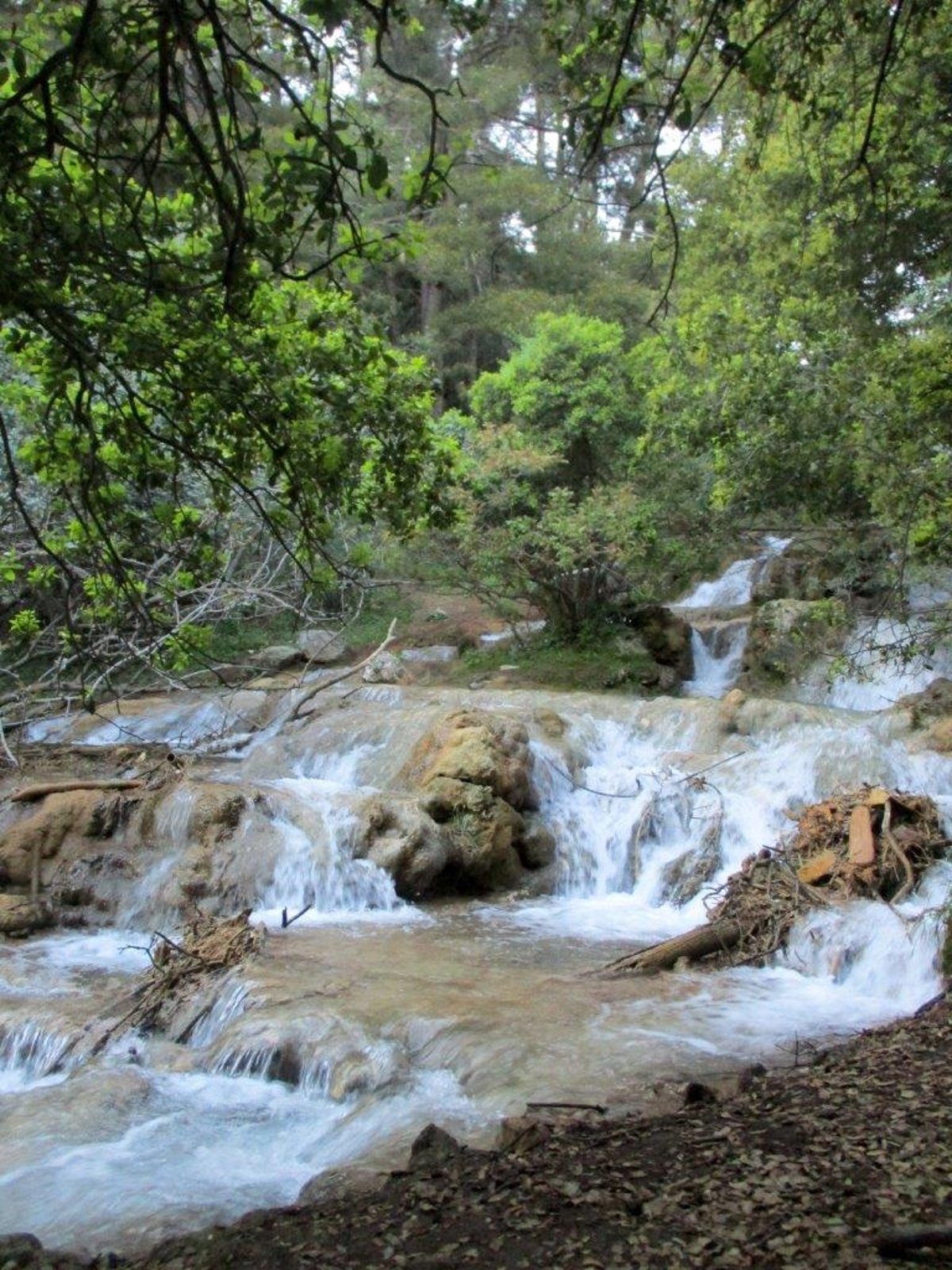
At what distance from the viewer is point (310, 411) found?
16.1 ft

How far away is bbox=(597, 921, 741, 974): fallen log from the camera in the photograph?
24.9 ft

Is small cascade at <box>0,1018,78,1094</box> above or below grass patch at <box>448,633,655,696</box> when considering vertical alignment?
below

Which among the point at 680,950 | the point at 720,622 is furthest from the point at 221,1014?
the point at 720,622

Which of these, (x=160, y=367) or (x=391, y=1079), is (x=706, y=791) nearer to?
(x=391, y=1079)

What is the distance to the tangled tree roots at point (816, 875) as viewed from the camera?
771 centimetres

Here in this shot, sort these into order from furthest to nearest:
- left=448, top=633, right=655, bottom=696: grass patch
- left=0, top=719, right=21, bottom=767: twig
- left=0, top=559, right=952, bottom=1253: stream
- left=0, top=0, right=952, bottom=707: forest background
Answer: left=448, top=633, right=655, bottom=696: grass patch < left=0, top=719, right=21, bottom=767: twig < left=0, top=559, right=952, bottom=1253: stream < left=0, top=0, right=952, bottom=707: forest background

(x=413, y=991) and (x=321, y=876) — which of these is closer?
(x=413, y=991)

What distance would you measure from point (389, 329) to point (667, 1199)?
31.8 ft

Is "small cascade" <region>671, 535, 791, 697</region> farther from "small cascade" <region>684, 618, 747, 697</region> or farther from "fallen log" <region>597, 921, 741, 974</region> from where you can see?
"fallen log" <region>597, 921, 741, 974</region>

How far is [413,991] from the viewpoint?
23.4ft

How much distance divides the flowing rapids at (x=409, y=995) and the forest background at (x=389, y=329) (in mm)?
2260

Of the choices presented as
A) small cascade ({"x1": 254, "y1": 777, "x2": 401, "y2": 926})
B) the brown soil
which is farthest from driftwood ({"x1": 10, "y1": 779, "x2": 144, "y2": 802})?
the brown soil

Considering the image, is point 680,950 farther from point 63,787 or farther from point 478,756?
point 63,787

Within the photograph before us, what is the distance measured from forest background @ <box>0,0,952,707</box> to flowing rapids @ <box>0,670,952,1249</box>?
2.26m
